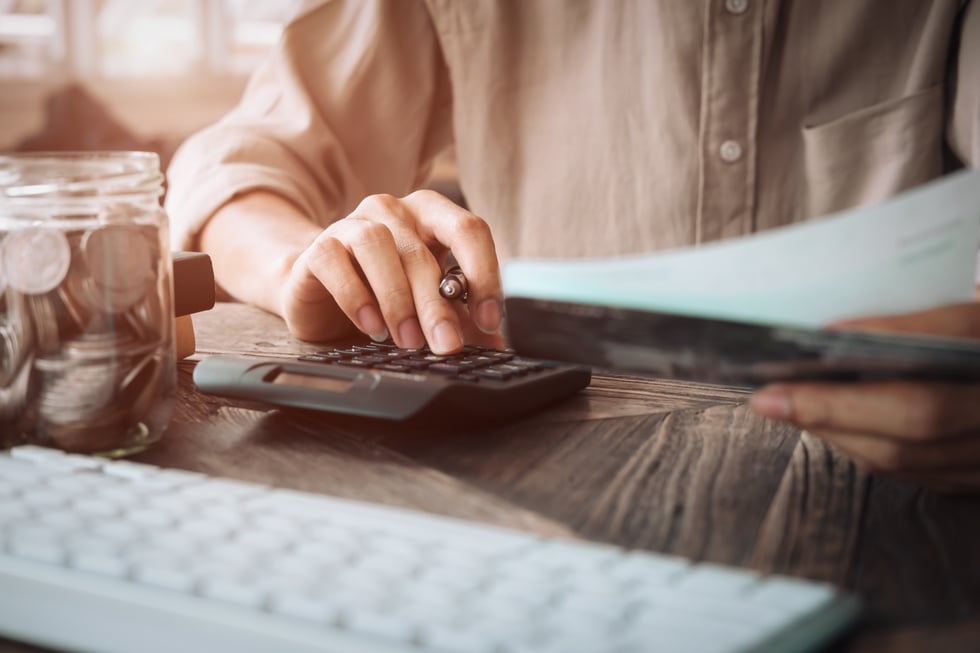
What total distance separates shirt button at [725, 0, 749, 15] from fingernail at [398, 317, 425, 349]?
53 centimetres

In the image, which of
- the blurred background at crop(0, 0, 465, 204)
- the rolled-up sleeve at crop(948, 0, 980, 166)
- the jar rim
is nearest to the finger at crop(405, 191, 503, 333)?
the jar rim

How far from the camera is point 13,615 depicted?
0.96 ft

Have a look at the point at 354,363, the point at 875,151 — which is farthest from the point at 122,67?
the point at 354,363

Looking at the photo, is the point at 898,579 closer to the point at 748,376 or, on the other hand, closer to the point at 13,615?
the point at 748,376

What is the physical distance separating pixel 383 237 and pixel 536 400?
180 millimetres

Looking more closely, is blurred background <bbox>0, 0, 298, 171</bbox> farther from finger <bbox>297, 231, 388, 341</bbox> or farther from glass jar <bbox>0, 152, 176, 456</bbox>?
glass jar <bbox>0, 152, 176, 456</bbox>

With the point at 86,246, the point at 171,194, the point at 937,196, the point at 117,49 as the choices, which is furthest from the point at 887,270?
the point at 117,49

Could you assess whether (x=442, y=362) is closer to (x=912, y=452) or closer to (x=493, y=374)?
(x=493, y=374)

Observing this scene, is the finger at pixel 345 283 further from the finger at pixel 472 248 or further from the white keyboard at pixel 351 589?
the white keyboard at pixel 351 589

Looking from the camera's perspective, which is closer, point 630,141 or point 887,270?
point 887,270

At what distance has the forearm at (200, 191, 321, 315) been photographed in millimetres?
850

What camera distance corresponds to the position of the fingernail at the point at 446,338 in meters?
0.60

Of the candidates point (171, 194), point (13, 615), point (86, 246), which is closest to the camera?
point (13, 615)

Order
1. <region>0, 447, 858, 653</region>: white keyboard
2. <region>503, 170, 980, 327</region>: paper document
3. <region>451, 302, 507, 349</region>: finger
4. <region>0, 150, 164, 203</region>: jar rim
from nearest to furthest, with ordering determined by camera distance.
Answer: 1. <region>0, 447, 858, 653</region>: white keyboard
2. <region>503, 170, 980, 327</region>: paper document
3. <region>0, 150, 164, 203</region>: jar rim
4. <region>451, 302, 507, 349</region>: finger
